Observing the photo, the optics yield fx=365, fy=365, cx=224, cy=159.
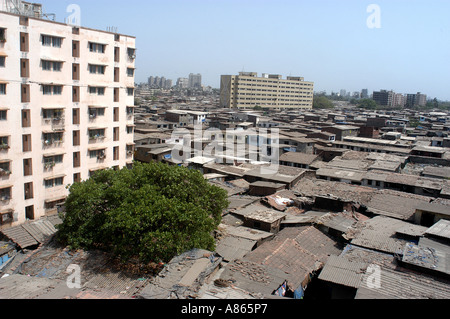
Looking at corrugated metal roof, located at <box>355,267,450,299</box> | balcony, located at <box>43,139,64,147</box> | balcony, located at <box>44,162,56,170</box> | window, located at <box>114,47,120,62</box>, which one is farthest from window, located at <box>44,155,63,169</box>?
corrugated metal roof, located at <box>355,267,450,299</box>

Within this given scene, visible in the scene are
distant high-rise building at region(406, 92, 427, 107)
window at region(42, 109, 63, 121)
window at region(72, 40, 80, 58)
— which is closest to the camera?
window at region(42, 109, 63, 121)

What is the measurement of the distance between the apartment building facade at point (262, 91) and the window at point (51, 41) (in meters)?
71.5

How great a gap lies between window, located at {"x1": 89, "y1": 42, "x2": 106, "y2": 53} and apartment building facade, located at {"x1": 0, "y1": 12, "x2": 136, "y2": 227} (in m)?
0.03

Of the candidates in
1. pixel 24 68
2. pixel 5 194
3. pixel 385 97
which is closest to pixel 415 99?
pixel 385 97

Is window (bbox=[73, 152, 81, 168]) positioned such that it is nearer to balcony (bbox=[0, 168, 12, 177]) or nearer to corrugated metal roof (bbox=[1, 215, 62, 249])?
balcony (bbox=[0, 168, 12, 177])

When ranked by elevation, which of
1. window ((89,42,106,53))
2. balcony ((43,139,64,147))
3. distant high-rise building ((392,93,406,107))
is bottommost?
balcony ((43,139,64,147))

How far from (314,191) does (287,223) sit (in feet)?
17.5

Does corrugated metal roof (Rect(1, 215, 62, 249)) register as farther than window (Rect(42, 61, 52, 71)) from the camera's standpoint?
No

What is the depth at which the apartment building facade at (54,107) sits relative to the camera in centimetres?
1598

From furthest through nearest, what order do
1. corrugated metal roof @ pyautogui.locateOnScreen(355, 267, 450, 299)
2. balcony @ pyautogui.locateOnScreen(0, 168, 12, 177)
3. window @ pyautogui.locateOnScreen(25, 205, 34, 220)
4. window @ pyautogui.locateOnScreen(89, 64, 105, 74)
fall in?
window @ pyautogui.locateOnScreen(89, 64, 105, 74) → window @ pyautogui.locateOnScreen(25, 205, 34, 220) → balcony @ pyautogui.locateOnScreen(0, 168, 12, 177) → corrugated metal roof @ pyautogui.locateOnScreen(355, 267, 450, 299)

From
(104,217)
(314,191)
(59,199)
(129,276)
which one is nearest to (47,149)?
(59,199)

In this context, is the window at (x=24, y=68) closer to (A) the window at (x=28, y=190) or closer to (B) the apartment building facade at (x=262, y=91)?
(A) the window at (x=28, y=190)

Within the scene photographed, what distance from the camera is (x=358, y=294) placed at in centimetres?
876

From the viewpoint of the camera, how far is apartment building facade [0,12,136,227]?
15977 millimetres
